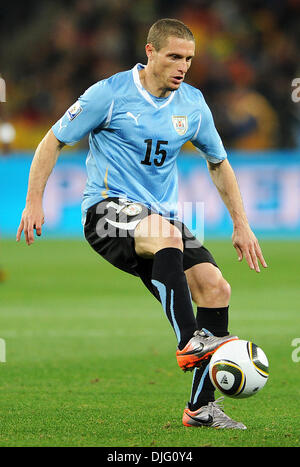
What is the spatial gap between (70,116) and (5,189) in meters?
14.1

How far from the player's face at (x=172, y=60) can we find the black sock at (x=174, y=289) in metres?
1.10

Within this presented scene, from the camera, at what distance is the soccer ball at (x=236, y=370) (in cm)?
444

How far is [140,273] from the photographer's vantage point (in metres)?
4.91

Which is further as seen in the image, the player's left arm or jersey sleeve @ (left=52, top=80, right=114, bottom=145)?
the player's left arm

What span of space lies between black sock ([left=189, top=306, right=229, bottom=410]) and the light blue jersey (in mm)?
654

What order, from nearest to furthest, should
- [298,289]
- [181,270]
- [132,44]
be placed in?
[181,270], [298,289], [132,44]

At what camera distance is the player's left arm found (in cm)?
518

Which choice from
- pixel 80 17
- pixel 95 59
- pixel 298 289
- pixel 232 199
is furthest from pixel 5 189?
pixel 232 199

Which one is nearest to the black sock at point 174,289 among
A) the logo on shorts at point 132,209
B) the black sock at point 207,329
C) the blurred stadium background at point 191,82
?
the logo on shorts at point 132,209

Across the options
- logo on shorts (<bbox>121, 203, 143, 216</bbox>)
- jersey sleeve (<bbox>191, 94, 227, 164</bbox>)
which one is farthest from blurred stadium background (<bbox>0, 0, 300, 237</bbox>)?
logo on shorts (<bbox>121, 203, 143, 216</bbox>)

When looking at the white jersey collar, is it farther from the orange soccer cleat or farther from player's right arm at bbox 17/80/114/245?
the orange soccer cleat

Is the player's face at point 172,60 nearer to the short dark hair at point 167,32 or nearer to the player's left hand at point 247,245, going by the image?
the short dark hair at point 167,32

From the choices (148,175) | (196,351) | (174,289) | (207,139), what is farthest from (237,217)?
(196,351)

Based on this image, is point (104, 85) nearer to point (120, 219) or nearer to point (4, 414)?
point (120, 219)
